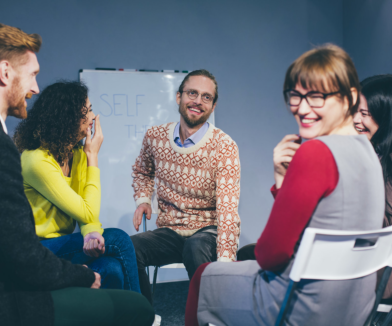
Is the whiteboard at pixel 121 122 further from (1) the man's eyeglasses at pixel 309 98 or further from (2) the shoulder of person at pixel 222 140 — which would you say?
(1) the man's eyeglasses at pixel 309 98

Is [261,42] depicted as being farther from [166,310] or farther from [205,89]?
[166,310]

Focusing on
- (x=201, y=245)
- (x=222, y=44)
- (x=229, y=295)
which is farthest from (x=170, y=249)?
(x=222, y=44)

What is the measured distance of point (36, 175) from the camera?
130cm

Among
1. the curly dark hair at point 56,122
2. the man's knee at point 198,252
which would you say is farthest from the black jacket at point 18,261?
the man's knee at point 198,252

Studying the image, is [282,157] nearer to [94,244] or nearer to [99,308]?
[99,308]

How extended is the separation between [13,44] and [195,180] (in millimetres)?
1061

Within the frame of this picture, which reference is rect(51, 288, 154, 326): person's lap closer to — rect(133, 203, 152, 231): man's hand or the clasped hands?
the clasped hands

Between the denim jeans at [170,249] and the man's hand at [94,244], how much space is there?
12.2 inches

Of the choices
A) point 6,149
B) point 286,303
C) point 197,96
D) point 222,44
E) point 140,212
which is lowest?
point 140,212

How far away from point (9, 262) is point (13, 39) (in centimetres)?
Result: 67

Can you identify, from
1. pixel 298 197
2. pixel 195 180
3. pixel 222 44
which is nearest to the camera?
pixel 298 197

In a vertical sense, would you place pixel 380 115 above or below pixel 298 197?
above

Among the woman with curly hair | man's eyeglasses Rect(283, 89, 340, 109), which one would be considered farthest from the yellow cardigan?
man's eyeglasses Rect(283, 89, 340, 109)

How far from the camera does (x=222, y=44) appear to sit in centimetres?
296
